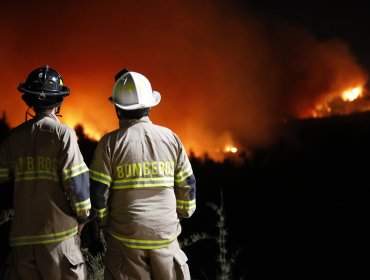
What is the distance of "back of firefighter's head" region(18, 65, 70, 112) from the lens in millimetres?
3113

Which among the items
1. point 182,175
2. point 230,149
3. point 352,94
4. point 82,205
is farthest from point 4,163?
point 352,94

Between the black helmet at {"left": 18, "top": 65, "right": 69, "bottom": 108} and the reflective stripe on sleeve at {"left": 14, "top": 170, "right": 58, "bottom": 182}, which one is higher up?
the black helmet at {"left": 18, "top": 65, "right": 69, "bottom": 108}

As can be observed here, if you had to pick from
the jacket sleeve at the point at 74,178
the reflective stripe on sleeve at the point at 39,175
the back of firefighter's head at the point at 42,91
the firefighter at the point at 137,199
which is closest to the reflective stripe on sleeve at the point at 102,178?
the firefighter at the point at 137,199

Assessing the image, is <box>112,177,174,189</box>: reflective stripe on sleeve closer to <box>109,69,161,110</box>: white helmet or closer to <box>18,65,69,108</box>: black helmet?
<box>109,69,161,110</box>: white helmet

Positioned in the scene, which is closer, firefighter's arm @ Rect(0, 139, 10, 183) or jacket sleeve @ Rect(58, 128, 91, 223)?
jacket sleeve @ Rect(58, 128, 91, 223)

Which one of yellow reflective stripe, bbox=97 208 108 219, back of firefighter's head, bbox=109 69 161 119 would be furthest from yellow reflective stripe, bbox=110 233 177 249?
back of firefighter's head, bbox=109 69 161 119

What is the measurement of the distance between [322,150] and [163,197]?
1344 inches

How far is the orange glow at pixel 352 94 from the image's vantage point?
48.1 meters

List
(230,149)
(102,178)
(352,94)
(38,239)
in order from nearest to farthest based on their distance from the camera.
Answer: (102,178), (38,239), (352,94), (230,149)

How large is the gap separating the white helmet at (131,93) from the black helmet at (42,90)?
1.51ft

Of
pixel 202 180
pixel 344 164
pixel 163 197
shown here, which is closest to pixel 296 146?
pixel 344 164

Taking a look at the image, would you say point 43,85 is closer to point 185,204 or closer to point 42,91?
point 42,91

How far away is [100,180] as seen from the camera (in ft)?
9.16

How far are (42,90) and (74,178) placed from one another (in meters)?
0.76
